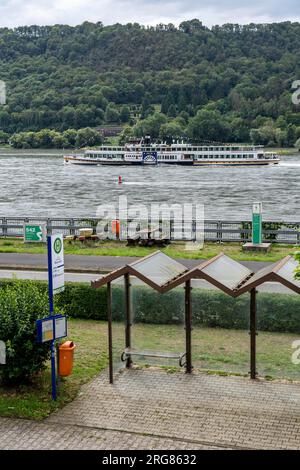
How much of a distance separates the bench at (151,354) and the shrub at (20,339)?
60.2 inches

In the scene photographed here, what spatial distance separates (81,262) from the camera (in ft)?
72.9

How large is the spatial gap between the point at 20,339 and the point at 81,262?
11.1 meters

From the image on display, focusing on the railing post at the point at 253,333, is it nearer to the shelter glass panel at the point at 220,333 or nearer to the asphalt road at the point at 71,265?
the shelter glass panel at the point at 220,333

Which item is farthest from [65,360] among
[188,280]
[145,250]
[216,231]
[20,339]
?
[216,231]

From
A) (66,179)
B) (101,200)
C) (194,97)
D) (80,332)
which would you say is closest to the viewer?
(80,332)

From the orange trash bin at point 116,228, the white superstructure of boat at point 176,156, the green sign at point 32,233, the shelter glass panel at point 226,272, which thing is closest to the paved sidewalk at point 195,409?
the shelter glass panel at point 226,272

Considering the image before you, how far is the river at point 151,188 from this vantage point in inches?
2288

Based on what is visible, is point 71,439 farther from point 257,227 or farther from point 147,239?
point 147,239

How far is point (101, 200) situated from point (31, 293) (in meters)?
55.8

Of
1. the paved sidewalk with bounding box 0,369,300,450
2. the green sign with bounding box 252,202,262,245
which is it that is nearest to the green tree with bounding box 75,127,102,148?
the green sign with bounding box 252,202,262,245

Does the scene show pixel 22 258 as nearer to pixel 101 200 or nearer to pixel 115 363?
pixel 115 363

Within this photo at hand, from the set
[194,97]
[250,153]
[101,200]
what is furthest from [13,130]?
[101,200]

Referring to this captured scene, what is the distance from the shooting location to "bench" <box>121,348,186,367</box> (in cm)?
1223

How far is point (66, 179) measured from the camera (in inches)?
3760
